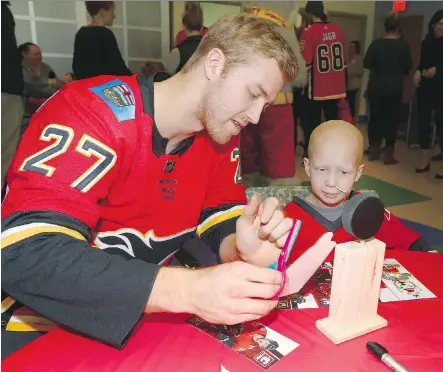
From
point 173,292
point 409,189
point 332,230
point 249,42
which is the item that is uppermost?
point 249,42

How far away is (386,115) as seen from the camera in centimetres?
500

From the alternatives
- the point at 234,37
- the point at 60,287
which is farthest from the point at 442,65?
the point at 60,287

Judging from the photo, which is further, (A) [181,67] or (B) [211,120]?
(A) [181,67]

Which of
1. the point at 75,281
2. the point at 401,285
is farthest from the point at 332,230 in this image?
the point at 75,281

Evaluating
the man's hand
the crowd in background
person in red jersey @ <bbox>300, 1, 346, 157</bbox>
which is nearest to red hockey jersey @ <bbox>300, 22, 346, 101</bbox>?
person in red jersey @ <bbox>300, 1, 346, 157</bbox>

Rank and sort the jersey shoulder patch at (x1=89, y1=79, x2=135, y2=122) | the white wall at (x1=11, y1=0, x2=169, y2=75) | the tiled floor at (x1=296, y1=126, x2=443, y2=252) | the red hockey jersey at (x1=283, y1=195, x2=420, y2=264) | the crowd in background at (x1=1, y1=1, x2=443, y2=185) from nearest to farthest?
the jersey shoulder patch at (x1=89, y1=79, x2=135, y2=122) < the red hockey jersey at (x1=283, y1=195, x2=420, y2=264) < the crowd in background at (x1=1, y1=1, x2=443, y2=185) < the tiled floor at (x1=296, y1=126, x2=443, y2=252) < the white wall at (x1=11, y1=0, x2=169, y2=75)

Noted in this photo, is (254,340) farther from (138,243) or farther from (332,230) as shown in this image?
(332,230)

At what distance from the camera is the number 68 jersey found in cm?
77

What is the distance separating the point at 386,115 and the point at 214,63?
14.5 feet

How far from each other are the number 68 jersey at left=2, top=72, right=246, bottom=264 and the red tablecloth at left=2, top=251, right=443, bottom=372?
20 cm

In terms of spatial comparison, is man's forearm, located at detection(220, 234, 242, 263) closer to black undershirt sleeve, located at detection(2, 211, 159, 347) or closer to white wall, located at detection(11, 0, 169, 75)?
black undershirt sleeve, located at detection(2, 211, 159, 347)

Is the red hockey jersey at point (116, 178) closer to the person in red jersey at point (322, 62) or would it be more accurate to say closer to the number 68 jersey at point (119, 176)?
the number 68 jersey at point (119, 176)

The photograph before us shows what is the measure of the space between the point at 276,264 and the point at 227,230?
1.14 feet

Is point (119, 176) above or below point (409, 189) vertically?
above
